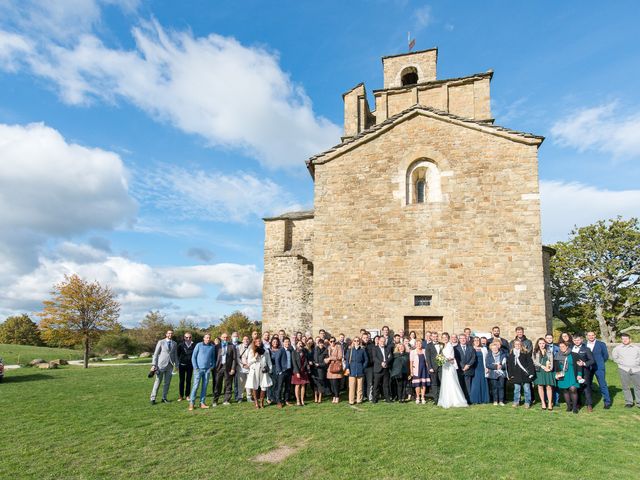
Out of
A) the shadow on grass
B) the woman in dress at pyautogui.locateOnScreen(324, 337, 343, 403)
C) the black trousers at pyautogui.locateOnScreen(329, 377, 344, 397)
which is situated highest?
the woman in dress at pyautogui.locateOnScreen(324, 337, 343, 403)

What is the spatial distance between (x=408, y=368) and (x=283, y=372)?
316 cm

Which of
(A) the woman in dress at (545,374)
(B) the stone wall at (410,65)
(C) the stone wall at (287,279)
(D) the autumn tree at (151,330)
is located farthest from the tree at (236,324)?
(A) the woman in dress at (545,374)

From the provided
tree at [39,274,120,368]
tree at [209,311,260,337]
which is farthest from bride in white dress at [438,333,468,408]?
tree at [209,311,260,337]

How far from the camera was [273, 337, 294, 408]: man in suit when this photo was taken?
9.71m

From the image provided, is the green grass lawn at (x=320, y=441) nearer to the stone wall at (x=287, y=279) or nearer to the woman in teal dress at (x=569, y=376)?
the woman in teal dress at (x=569, y=376)

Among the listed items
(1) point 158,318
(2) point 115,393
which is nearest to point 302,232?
(2) point 115,393

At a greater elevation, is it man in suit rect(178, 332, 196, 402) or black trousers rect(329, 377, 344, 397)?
man in suit rect(178, 332, 196, 402)

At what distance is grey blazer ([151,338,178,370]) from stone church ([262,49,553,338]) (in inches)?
217

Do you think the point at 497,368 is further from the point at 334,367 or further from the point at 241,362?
the point at 241,362

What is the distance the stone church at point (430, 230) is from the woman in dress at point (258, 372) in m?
5.05

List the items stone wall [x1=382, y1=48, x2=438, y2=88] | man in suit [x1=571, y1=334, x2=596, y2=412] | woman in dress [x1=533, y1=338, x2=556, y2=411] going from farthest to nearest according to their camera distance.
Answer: stone wall [x1=382, y1=48, x2=438, y2=88] → woman in dress [x1=533, y1=338, x2=556, y2=411] → man in suit [x1=571, y1=334, x2=596, y2=412]

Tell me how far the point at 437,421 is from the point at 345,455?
2.72m

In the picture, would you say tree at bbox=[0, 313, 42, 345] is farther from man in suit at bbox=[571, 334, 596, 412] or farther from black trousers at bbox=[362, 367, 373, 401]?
man in suit at bbox=[571, 334, 596, 412]

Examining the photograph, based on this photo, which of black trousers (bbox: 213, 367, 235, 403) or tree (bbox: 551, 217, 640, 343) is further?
tree (bbox: 551, 217, 640, 343)
